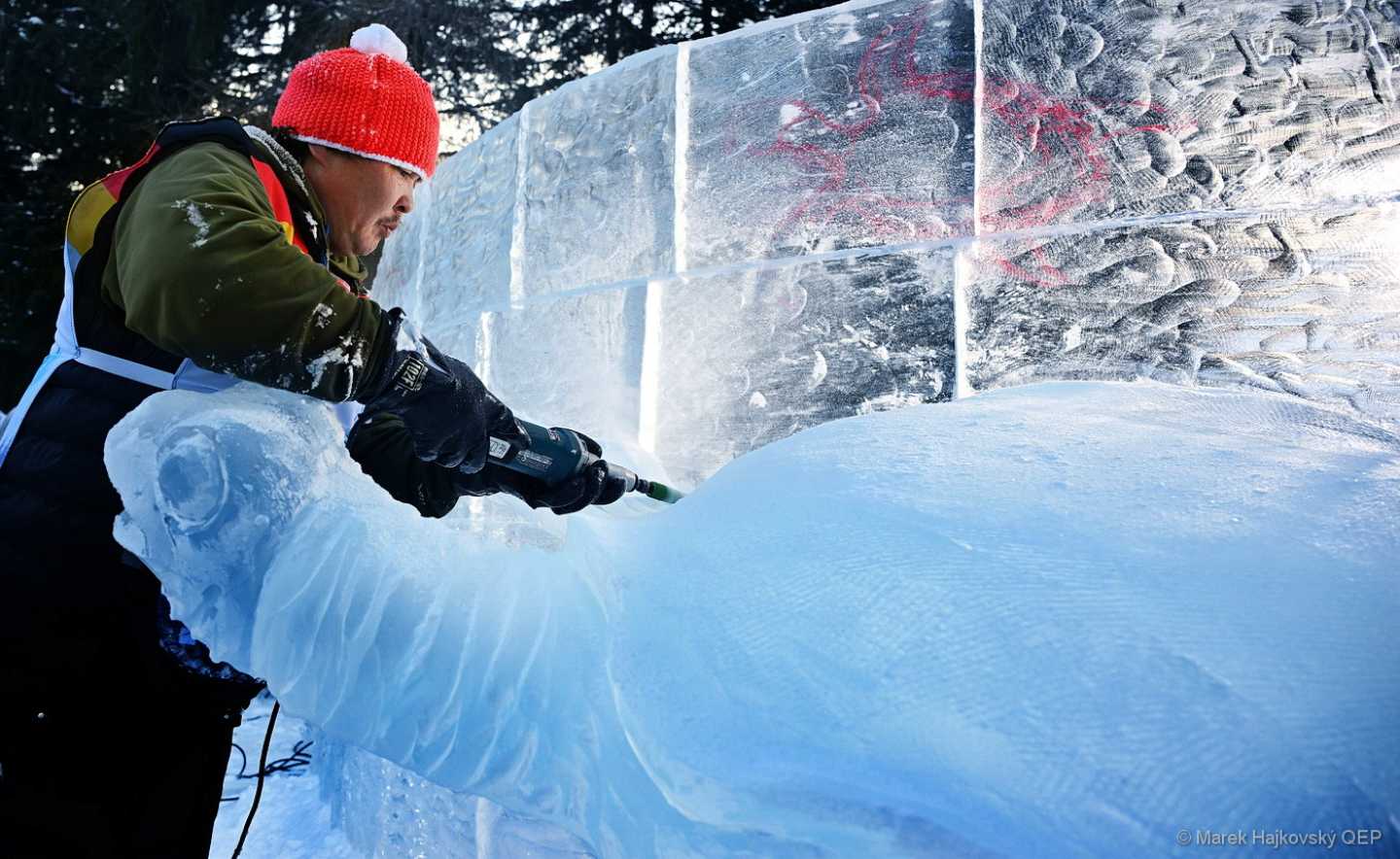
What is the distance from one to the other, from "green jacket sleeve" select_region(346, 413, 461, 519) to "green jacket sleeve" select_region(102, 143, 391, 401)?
0.48 meters

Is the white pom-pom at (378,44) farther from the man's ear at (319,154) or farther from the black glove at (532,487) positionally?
the black glove at (532,487)

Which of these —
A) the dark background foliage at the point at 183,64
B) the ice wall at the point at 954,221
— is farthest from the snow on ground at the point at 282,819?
Result: the dark background foliage at the point at 183,64

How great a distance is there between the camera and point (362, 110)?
4.86ft

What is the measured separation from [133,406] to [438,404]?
405mm

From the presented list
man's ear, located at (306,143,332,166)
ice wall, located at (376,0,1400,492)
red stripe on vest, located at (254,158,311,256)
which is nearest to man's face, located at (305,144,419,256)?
man's ear, located at (306,143,332,166)

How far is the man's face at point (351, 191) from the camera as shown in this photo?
4.91 feet

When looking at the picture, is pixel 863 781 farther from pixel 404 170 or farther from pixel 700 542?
pixel 404 170

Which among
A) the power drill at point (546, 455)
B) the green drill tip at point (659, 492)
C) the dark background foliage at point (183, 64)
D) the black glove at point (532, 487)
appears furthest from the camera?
the dark background foliage at point (183, 64)

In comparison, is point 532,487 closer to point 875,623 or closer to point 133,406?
point 133,406

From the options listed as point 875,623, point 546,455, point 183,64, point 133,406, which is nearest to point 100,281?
point 133,406

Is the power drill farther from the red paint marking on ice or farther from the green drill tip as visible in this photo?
the red paint marking on ice

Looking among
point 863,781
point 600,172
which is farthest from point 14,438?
point 600,172

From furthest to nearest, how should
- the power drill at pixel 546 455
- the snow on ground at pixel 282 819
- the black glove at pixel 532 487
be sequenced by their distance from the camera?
the snow on ground at pixel 282 819 < the black glove at pixel 532 487 < the power drill at pixel 546 455

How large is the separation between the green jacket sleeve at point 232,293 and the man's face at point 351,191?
17.4 inches
